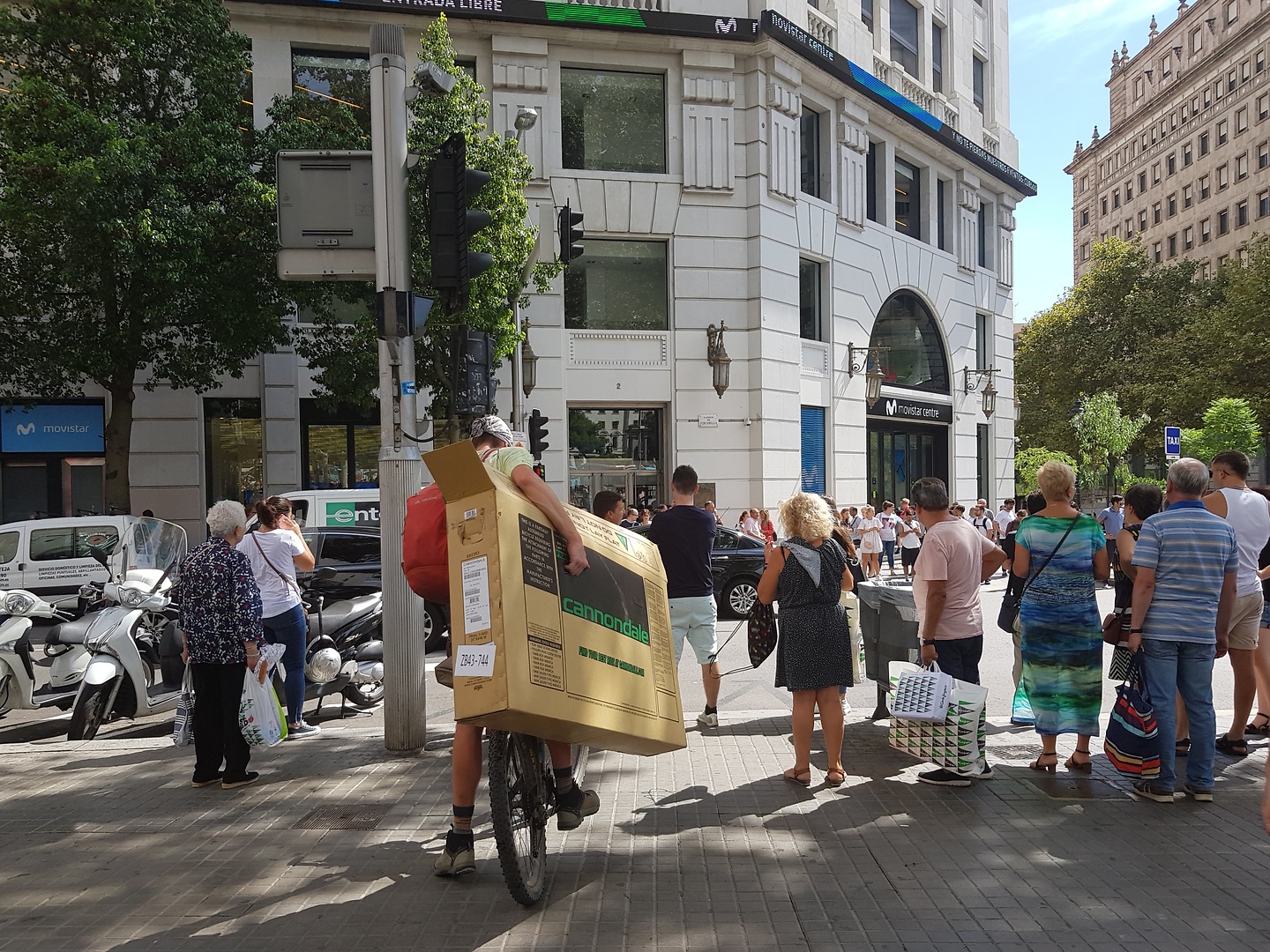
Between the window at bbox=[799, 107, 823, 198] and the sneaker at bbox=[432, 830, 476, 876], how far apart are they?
22333mm

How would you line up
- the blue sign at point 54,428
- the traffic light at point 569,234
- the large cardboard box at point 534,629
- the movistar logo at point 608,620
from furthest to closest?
the blue sign at point 54,428 → the traffic light at point 569,234 → the movistar logo at point 608,620 → the large cardboard box at point 534,629

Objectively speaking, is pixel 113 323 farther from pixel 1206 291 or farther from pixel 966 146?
pixel 1206 291

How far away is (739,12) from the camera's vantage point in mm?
22172

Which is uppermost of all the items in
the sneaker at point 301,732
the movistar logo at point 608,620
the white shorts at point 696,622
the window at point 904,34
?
the window at point 904,34

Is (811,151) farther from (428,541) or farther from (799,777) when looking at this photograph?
(428,541)

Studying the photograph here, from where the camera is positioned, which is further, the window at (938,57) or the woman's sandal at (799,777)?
the window at (938,57)

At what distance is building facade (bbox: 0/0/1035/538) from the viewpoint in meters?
20.7

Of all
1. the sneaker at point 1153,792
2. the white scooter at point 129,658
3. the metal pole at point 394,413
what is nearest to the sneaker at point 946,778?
the sneaker at point 1153,792

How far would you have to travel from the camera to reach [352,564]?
11.5 m

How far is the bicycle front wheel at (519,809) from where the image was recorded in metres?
3.64

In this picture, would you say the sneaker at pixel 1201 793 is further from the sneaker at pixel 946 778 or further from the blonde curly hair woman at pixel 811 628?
the blonde curly hair woman at pixel 811 628

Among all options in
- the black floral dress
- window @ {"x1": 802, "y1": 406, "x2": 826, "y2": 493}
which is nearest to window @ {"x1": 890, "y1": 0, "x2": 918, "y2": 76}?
window @ {"x1": 802, "y1": 406, "x2": 826, "y2": 493}

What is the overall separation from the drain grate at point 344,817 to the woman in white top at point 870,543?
50.5 ft

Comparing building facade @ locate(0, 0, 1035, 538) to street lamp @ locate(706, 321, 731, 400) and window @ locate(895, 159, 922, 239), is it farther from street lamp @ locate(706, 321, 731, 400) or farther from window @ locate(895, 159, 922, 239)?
window @ locate(895, 159, 922, 239)
